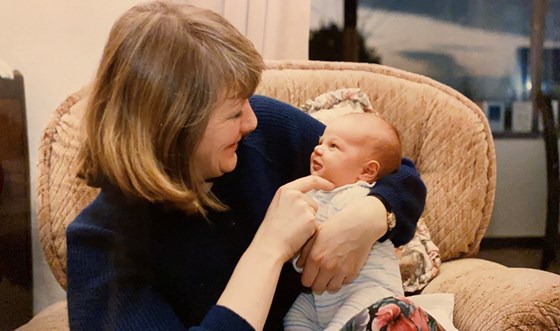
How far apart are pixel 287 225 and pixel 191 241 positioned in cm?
16

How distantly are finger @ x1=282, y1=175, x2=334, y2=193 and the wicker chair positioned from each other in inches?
13.2

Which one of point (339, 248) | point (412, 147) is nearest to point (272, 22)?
point (412, 147)

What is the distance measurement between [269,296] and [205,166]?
0.69 feet

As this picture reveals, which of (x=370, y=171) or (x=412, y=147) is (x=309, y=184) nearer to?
(x=370, y=171)

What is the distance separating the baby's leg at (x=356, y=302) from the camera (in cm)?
103

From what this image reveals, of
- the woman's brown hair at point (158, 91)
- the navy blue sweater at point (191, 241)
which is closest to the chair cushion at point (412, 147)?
the navy blue sweater at point (191, 241)

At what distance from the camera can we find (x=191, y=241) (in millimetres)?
1039

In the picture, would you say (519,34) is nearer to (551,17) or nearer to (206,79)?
(551,17)

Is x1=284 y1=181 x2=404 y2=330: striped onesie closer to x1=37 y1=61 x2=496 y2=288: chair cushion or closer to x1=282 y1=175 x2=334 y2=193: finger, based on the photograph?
x1=282 y1=175 x2=334 y2=193: finger

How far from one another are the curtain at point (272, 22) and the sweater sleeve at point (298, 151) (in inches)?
25.7

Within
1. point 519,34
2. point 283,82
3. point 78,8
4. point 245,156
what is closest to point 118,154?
point 245,156

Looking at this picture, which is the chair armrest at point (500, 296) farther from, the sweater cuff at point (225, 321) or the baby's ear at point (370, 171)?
the sweater cuff at point (225, 321)

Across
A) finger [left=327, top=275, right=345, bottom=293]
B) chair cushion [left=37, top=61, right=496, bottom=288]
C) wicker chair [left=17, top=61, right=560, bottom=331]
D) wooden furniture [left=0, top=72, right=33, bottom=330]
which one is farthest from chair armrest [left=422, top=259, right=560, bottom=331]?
wooden furniture [left=0, top=72, right=33, bottom=330]

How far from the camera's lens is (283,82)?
1541mm
